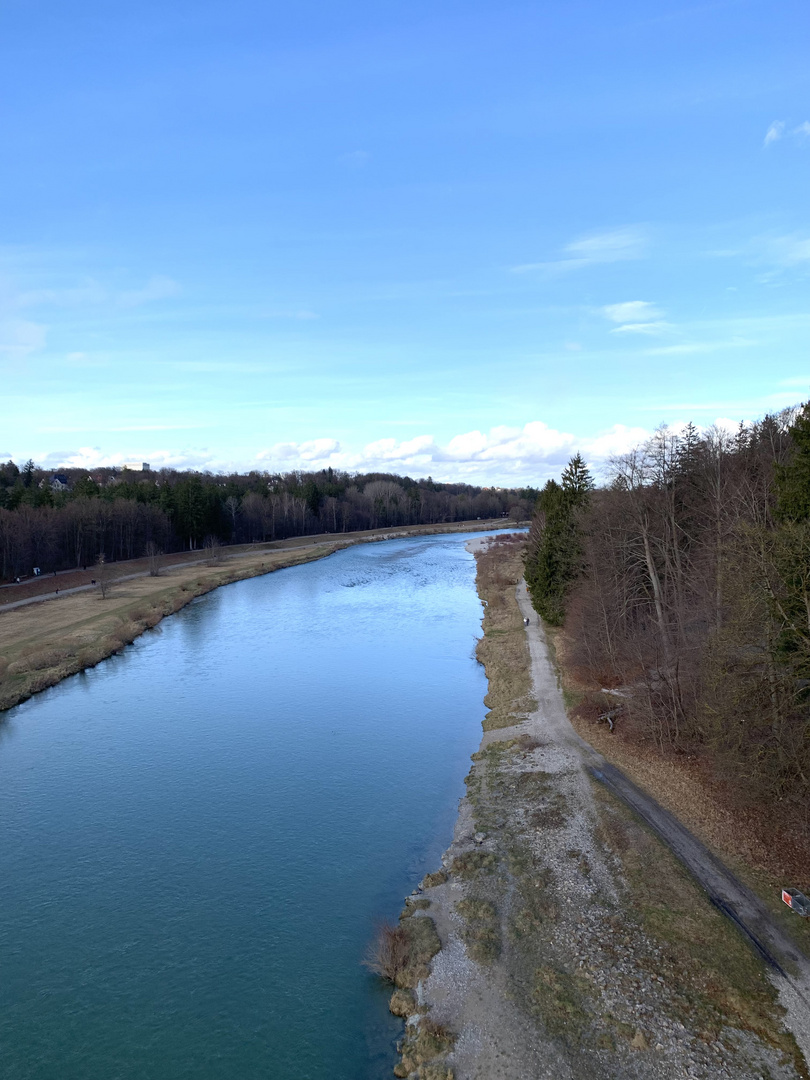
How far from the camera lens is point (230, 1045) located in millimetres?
13125

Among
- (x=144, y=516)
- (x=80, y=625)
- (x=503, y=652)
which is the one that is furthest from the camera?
(x=144, y=516)

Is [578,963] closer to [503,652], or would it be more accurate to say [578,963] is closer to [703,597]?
[703,597]

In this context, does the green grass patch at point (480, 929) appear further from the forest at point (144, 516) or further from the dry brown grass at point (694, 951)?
the forest at point (144, 516)

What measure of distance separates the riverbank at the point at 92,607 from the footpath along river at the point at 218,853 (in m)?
2.52

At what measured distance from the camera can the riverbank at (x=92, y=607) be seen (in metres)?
40.6

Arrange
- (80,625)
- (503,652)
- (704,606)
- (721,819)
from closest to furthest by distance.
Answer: (721,819) < (704,606) < (503,652) < (80,625)

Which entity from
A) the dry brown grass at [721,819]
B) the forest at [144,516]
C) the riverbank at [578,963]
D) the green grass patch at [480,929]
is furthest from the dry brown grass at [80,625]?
the dry brown grass at [721,819]

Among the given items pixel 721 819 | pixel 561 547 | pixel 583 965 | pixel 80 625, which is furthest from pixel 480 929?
pixel 80 625

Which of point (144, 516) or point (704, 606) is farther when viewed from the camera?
point (144, 516)

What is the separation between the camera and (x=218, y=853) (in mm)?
19953

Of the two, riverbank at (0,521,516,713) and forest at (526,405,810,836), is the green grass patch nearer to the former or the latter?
forest at (526,405,810,836)

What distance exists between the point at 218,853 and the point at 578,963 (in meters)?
10.6

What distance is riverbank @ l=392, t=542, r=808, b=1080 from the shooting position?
12.0m

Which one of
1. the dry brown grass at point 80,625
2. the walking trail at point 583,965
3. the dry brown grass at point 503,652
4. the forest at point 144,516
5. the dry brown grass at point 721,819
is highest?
the forest at point 144,516
